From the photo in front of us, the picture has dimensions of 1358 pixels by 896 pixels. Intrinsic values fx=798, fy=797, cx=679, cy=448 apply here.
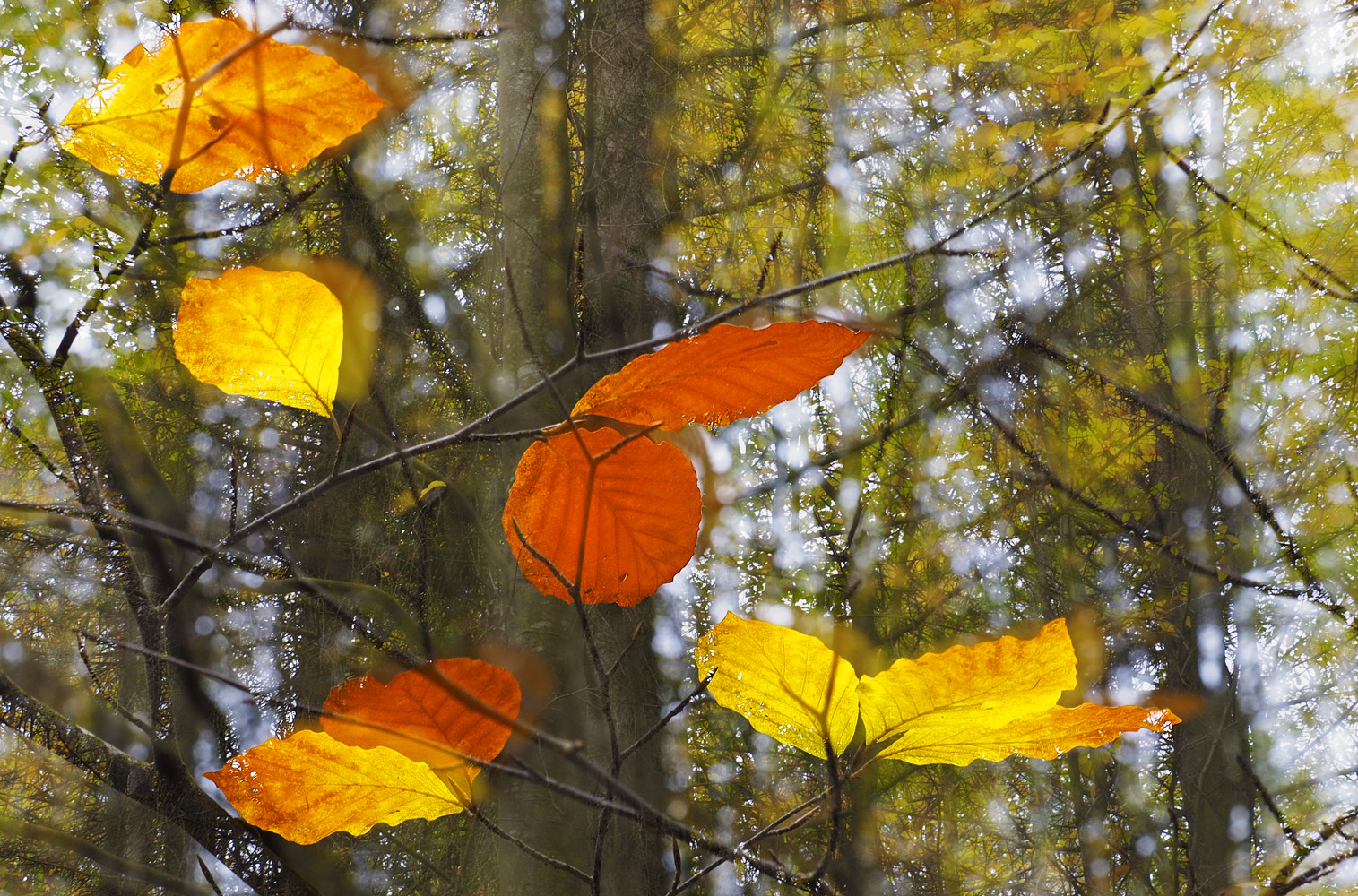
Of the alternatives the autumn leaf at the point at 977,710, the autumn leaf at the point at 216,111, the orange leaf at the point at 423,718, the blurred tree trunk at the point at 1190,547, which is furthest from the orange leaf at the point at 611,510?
the blurred tree trunk at the point at 1190,547

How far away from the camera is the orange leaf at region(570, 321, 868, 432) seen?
2.25ft

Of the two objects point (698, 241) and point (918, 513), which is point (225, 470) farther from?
point (918, 513)

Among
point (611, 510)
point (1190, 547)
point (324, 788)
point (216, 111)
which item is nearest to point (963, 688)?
point (611, 510)

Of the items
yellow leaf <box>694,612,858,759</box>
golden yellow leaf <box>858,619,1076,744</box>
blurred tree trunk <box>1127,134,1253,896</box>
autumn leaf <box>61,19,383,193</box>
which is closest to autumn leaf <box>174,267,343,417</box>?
autumn leaf <box>61,19,383,193</box>

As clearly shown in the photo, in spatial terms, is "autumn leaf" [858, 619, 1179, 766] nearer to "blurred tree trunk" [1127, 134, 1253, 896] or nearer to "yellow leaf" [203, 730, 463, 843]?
"yellow leaf" [203, 730, 463, 843]

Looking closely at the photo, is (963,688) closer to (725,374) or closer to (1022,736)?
(1022,736)

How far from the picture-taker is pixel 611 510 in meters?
0.92

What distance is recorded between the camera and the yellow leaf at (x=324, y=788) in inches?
26.9

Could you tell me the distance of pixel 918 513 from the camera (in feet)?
10.1

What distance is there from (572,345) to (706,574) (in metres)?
1.39

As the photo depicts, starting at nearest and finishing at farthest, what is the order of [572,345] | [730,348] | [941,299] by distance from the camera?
[730,348] < [572,345] < [941,299]

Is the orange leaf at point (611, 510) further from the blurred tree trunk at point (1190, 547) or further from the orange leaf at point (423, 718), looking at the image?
the blurred tree trunk at point (1190, 547)

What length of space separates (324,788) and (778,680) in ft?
1.33

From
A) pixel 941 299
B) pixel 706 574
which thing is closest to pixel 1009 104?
pixel 941 299
